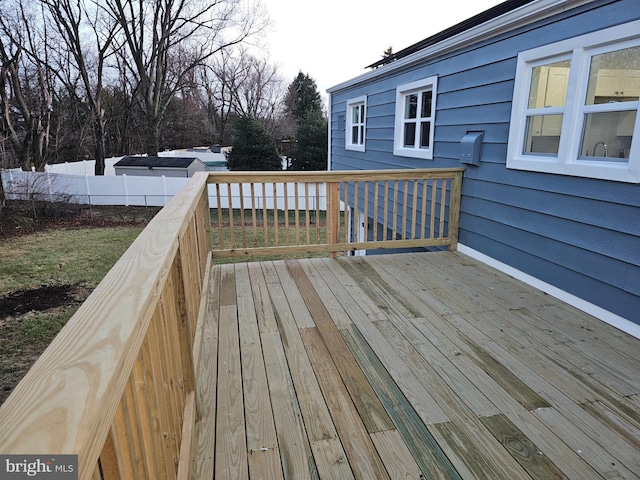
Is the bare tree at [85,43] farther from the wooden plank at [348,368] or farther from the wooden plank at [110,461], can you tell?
the wooden plank at [110,461]

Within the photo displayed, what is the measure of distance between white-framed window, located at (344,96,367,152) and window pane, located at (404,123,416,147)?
1.44 meters

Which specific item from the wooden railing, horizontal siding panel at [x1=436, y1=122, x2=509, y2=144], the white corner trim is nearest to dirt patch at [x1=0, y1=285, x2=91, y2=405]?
the wooden railing

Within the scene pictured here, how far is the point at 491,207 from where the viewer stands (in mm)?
3957

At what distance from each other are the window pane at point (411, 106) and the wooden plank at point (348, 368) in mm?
3186

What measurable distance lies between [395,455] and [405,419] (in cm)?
23

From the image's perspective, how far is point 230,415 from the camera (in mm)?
1913

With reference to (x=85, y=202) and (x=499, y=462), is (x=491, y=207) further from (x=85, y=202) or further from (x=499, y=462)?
(x=85, y=202)

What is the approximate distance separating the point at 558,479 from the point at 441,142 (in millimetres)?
3851

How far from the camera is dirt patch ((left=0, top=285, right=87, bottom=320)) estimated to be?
20.8ft

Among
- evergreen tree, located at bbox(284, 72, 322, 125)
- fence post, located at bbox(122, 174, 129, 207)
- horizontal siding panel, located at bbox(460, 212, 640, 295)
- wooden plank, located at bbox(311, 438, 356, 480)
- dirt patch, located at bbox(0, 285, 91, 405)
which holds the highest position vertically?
evergreen tree, located at bbox(284, 72, 322, 125)

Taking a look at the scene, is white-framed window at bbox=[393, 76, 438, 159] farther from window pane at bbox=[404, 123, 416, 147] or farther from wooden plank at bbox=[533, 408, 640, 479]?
wooden plank at bbox=[533, 408, 640, 479]

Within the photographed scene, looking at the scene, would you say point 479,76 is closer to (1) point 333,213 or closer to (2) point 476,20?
(2) point 476,20

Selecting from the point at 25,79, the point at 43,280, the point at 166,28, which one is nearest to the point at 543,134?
the point at 43,280

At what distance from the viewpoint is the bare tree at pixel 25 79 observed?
14.5 meters
